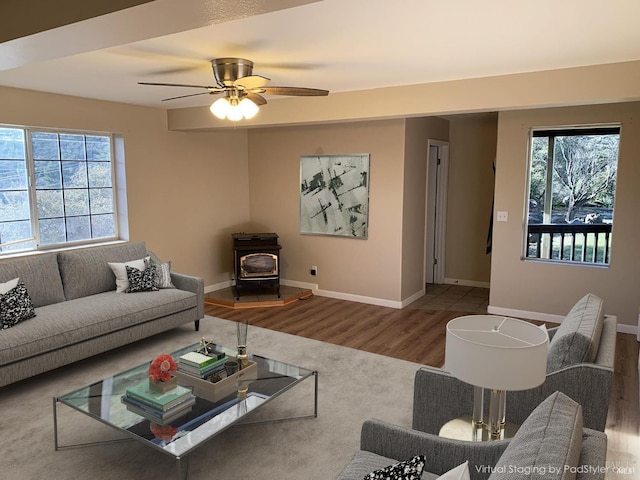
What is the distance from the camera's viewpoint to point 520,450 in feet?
4.96

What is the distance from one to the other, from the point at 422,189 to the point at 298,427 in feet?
12.6

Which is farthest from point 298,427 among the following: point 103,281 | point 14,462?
point 103,281

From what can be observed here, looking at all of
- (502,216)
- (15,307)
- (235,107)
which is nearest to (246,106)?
(235,107)

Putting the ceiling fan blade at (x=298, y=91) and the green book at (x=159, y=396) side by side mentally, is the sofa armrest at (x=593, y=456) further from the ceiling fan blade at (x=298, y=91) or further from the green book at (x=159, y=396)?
the ceiling fan blade at (x=298, y=91)

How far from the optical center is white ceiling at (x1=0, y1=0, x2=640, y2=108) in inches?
87.7

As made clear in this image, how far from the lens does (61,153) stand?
5086 millimetres

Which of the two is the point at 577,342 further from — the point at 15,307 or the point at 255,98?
the point at 15,307

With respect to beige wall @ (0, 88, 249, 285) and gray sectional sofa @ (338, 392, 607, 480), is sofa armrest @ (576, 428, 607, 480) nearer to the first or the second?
gray sectional sofa @ (338, 392, 607, 480)

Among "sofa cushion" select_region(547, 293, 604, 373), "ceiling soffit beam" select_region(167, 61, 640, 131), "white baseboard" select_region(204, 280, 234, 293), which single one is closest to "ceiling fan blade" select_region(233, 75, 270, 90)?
"ceiling soffit beam" select_region(167, 61, 640, 131)

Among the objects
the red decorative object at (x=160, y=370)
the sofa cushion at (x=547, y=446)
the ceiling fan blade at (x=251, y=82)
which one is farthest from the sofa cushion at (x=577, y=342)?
the ceiling fan blade at (x=251, y=82)

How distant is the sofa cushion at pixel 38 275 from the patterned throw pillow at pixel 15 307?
28 centimetres

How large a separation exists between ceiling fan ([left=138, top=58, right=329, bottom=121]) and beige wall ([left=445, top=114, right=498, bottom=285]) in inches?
149

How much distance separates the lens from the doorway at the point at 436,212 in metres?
6.86

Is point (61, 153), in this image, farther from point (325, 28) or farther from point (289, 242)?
point (325, 28)
